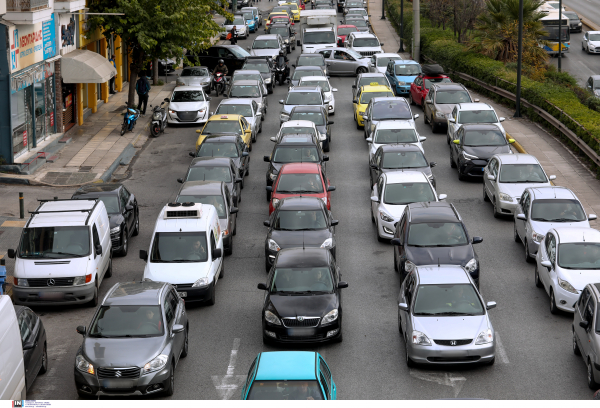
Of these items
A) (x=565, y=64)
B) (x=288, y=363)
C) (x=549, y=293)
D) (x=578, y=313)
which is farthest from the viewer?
(x=565, y=64)

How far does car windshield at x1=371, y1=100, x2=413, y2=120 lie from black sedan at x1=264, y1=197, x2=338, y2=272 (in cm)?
1076

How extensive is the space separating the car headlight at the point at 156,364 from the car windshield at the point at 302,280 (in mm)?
3037

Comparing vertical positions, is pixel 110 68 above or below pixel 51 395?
above

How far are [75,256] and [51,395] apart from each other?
4.47 meters

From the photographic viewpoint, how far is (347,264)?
19.7 metres

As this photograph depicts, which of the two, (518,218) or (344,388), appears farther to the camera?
(518,218)

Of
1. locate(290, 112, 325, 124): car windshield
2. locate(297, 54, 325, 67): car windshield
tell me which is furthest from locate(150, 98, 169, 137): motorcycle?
locate(297, 54, 325, 67): car windshield

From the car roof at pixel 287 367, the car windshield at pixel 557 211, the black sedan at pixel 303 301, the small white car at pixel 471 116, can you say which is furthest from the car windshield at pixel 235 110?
the car roof at pixel 287 367

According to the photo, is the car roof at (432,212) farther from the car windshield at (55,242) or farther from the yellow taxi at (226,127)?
the yellow taxi at (226,127)

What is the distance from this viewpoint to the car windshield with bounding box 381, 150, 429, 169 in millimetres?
24016

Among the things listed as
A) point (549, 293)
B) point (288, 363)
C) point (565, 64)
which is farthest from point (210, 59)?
point (288, 363)

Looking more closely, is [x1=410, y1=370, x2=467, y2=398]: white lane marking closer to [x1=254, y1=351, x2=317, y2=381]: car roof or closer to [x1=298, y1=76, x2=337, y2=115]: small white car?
[x1=254, y1=351, x2=317, y2=381]: car roof

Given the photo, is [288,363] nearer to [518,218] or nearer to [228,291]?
[228,291]

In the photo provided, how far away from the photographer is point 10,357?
39.1ft
